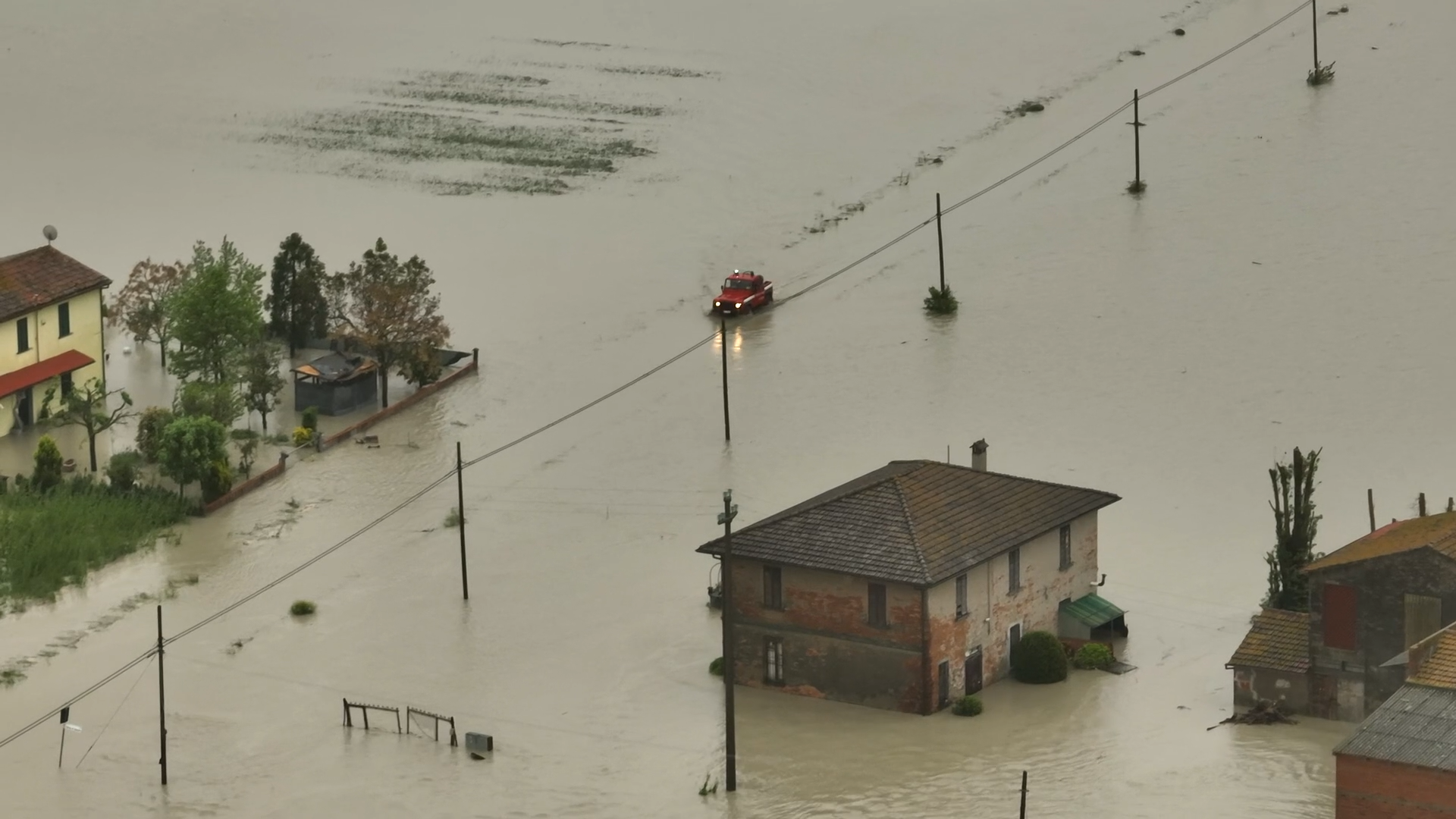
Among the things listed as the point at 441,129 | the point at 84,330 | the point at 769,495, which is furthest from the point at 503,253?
the point at 769,495

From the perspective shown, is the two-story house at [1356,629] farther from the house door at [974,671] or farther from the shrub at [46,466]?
the shrub at [46,466]

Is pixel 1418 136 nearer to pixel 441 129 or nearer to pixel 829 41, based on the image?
pixel 829 41

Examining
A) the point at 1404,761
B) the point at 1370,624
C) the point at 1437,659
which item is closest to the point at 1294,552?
the point at 1370,624

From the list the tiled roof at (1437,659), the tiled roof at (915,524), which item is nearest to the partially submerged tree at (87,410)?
the tiled roof at (915,524)

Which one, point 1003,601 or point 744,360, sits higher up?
point 744,360

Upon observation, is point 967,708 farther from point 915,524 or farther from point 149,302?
point 149,302

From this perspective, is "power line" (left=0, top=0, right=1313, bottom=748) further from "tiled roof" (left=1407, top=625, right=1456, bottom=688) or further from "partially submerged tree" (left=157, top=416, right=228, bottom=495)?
"tiled roof" (left=1407, top=625, right=1456, bottom=688)

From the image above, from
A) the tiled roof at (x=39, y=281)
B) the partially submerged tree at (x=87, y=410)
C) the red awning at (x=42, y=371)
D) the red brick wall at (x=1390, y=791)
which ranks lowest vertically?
the red brick wall at (x=1390, y=791)

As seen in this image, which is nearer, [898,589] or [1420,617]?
[1420,617]
